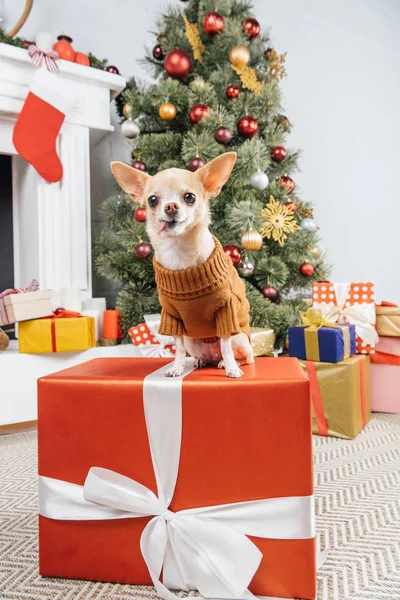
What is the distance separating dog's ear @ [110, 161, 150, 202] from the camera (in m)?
0.76

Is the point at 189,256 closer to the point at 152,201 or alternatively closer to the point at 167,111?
the point at 152,201

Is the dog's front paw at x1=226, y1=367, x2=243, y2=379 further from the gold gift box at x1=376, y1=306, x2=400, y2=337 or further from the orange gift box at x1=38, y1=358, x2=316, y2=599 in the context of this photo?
the gold gift box at x1=376, y1=306, x2=400, y2=337

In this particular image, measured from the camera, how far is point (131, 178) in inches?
30.5

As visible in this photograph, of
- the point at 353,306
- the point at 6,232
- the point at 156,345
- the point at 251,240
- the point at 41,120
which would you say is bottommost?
the point at 156,345

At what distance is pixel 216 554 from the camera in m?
0.66

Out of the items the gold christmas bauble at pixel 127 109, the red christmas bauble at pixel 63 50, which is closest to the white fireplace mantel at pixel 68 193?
the red christmas bauble at pixel 63 50

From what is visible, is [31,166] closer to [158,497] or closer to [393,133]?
[158,497]

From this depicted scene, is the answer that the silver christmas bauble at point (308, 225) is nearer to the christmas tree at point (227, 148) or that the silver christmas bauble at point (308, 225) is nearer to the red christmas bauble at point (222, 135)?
the christmas tree at point (227, 148)

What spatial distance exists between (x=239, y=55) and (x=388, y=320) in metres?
1.08

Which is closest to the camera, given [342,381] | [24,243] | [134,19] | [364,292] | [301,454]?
[301,454]

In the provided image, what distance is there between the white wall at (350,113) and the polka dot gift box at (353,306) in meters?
0.83

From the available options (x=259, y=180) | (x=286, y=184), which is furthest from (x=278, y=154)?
(x=259, y=180)

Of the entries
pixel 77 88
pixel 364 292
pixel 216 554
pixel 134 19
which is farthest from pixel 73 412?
pixel 134 19

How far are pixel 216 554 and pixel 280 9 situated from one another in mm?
2508
